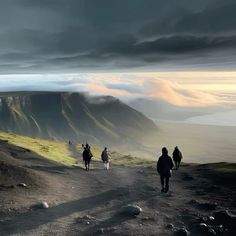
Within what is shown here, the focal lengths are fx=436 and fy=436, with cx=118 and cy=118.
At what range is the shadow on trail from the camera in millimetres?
24738

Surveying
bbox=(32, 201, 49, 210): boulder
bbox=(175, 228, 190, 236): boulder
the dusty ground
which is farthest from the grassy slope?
bbox=(175, 228, 190, 236): boulder

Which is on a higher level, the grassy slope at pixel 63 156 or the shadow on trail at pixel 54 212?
the shadow on trail at pixel 54 212

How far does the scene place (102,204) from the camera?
31031mm

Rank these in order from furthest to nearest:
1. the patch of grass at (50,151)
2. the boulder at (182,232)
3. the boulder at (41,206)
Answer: the patch of grass at (50,151), the boulder at (41,206), the boulder at (182,232)

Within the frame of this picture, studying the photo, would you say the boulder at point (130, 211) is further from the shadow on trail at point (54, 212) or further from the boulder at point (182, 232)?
the boulder at point (182, 232)

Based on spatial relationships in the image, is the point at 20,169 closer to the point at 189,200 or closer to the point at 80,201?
the point at 80,201

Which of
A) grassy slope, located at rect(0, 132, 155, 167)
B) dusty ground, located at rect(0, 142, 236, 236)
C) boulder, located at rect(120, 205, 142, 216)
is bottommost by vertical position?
grassy slope, located at rect(0, 132, 155, 167)

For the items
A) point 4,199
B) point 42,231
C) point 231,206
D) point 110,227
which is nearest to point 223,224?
point 231,206

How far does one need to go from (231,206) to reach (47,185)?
14.8 m

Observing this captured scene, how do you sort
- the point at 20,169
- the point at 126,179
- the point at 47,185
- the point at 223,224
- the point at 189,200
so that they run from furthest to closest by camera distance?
the point at 126,179, the point at 20,169, the point at 47,185, the point at 189,200, the point at 223,224

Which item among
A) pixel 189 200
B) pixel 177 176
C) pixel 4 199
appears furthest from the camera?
pixel 177 176

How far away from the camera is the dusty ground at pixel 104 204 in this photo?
25.0 m

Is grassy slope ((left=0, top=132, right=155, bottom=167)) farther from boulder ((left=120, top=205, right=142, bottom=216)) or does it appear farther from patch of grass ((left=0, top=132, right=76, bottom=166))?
boulder ((left=120, top=205, right=142, bottom=216))

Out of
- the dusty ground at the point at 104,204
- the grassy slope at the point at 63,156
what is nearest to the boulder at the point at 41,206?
the dusty ground at the point at 104,204
